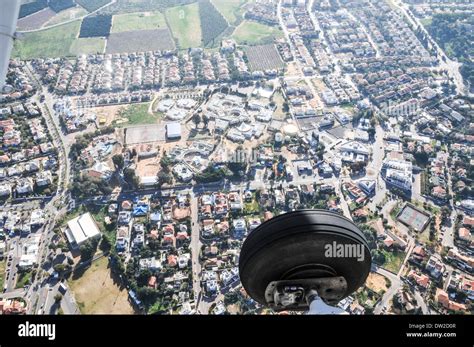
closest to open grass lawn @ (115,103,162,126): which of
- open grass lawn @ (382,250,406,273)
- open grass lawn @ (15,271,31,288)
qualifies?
open grass lawn @ (15,271,31,288)

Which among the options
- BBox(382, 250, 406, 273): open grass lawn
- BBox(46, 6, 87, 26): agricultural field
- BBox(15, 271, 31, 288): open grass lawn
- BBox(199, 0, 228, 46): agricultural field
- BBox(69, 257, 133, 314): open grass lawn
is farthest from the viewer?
BBox(46, 6, 87, 26): agricultural field

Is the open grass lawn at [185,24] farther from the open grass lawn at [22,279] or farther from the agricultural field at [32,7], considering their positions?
the open grass lawn at [22,279]

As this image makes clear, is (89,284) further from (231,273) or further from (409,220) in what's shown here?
(409,220)

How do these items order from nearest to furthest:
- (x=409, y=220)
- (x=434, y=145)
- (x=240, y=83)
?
(x=409, y=220), (x=434, y=145), (x=240, y=83)

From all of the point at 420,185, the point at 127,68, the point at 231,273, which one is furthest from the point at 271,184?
the point at 127,68

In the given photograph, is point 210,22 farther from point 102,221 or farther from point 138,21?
point 102,221

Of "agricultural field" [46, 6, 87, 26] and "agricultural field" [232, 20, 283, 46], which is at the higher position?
"agricultural field" [46, 6, 87, 26]

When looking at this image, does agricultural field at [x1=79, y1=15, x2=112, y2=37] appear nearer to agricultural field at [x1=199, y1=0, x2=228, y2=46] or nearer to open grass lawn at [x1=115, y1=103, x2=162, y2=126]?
agricultural field at [x1=199, y1=0, x2=228, y2=46]
